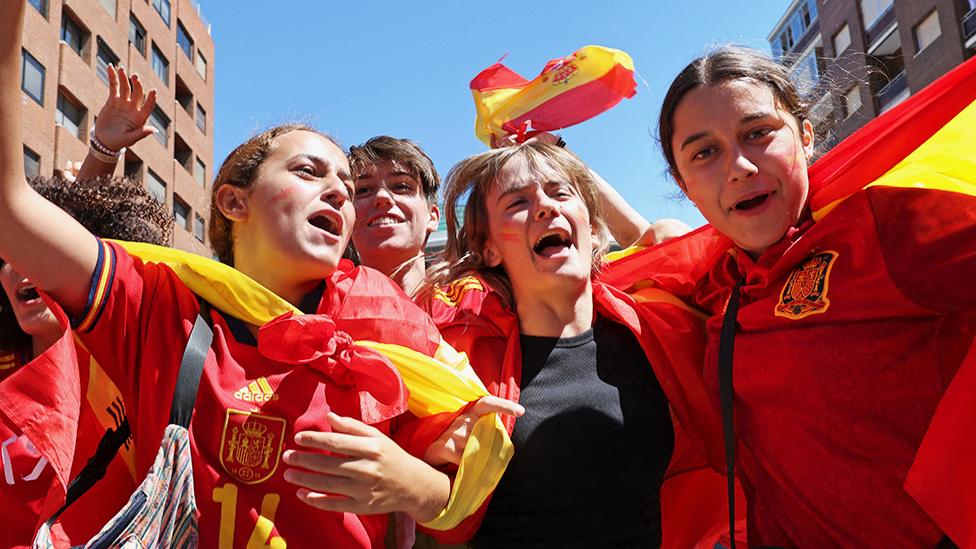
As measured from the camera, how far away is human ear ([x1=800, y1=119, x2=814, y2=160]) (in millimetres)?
2365

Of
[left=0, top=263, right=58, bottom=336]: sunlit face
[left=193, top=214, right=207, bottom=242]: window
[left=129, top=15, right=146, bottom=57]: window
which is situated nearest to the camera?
[left=0, top=263, right=58, bottom=336]: sunlit face

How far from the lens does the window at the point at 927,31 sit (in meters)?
18.9

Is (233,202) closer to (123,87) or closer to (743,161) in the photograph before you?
(123,87)

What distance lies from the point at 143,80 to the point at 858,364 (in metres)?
27.2

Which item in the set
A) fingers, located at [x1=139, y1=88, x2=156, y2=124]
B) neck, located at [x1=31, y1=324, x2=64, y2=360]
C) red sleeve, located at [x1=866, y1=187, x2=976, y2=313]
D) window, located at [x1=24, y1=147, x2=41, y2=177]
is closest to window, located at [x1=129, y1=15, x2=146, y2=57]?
window, located at [x1=24, y1=147, x2=41, y2=177]

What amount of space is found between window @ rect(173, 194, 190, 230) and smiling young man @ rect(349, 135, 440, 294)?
25.5 meters

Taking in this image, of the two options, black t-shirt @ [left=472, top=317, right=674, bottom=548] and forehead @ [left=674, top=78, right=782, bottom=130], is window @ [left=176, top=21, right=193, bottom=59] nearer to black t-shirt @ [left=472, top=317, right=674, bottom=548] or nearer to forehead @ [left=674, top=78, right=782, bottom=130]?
forehead @ [left=674, top=78, right=782, bottom=130]

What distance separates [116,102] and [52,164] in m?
18.8

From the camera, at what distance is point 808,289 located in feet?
6.34

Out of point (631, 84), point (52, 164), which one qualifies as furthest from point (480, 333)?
point (52, 164)

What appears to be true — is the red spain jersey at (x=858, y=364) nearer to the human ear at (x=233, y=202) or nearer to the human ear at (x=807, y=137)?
the human ear at (x=807, y=137)

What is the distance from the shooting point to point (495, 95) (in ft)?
12.4

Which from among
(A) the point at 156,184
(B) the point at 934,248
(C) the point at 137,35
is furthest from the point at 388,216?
(C) the point at 137,35

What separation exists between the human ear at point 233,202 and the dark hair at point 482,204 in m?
0.65
